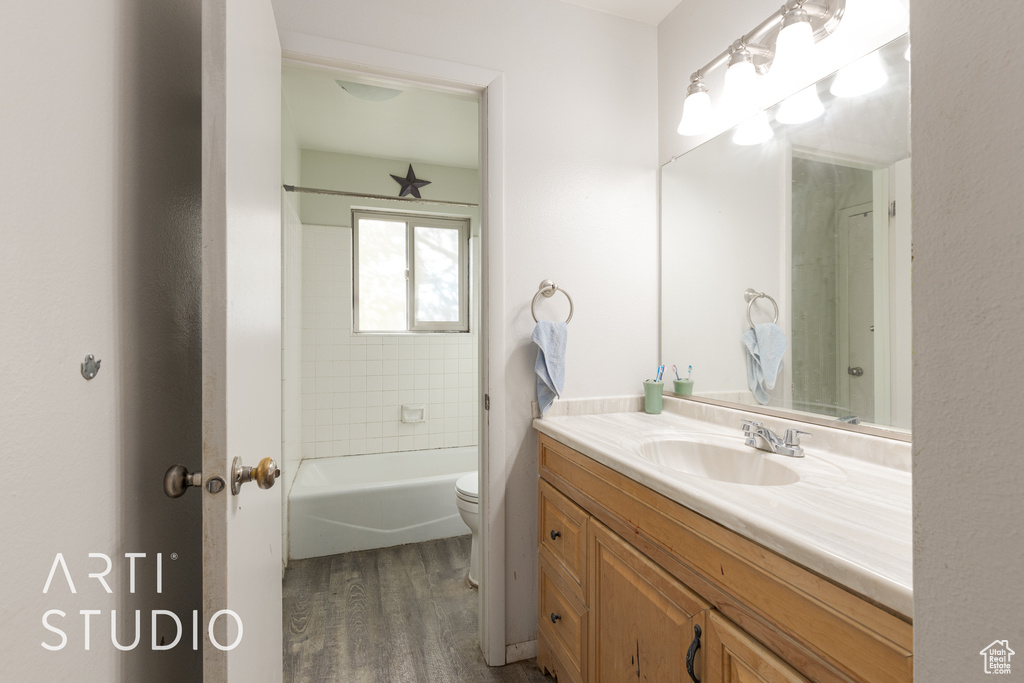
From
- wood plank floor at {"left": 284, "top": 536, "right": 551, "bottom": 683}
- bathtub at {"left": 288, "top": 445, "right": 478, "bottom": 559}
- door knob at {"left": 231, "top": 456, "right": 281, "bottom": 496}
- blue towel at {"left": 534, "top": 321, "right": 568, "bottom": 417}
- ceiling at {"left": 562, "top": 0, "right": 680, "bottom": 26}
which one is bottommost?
wood plank floor at {"left": 284, "top": 536, "right": 551, "bottom": 683}

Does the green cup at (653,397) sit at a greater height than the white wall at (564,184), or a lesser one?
lesser

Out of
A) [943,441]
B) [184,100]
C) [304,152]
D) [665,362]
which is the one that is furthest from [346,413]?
[943,441]

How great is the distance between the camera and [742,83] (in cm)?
137

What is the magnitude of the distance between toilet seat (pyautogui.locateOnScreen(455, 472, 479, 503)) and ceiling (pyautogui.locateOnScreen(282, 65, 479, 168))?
1.84m

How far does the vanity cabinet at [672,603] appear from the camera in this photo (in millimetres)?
604

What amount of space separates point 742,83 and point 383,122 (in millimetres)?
2062

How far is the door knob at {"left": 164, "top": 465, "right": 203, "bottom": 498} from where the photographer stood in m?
0.69

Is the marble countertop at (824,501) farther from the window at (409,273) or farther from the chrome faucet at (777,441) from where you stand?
the window at (409,273)

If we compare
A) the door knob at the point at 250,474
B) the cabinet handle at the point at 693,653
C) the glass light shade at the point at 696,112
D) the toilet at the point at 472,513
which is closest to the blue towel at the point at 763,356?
the glass light shade at the point at 696,112

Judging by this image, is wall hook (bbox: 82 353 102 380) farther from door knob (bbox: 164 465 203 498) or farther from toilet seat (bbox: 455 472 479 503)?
toilet seat (bbox: 455 472 479 503)

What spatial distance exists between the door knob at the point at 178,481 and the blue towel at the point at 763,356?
1.49 m

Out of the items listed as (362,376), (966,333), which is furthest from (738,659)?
(362,376)

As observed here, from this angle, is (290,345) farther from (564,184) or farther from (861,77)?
(861,77)


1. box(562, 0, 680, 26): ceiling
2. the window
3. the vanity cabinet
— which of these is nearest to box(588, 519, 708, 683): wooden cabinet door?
the vanity cabinet
